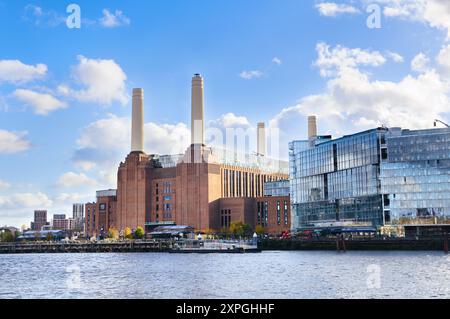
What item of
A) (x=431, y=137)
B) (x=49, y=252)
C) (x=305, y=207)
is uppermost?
(x=431, y=137)

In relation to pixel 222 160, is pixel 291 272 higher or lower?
lower

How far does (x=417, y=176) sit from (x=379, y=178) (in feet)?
27.1

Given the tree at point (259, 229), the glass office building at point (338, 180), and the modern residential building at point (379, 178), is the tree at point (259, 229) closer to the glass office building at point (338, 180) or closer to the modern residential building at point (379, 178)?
the glass office building at point (338, 180)

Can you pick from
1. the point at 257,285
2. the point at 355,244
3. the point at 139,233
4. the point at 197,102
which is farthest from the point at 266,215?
the point at 257,285

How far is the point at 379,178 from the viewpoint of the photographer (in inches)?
5231

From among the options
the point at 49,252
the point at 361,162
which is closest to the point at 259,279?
the point at 361,162

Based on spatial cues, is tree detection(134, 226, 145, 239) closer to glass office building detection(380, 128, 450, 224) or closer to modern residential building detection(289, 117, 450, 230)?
modern residential building detection(289, 117, 450, 230)

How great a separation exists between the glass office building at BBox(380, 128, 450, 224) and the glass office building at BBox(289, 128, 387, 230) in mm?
2850

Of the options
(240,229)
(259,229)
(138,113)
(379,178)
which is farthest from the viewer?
(259,229)

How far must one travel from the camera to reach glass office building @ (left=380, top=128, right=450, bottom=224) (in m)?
126

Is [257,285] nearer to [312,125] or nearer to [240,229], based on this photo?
[240,229]
